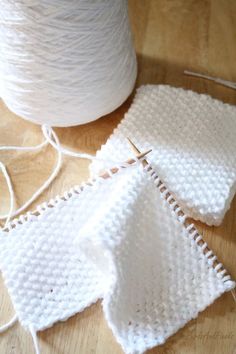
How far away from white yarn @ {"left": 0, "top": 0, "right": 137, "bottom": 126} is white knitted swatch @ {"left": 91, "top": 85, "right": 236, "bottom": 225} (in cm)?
6

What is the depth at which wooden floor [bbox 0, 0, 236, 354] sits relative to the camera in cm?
63

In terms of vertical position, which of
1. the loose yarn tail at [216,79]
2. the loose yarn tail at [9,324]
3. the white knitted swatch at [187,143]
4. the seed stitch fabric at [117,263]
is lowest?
the loose yarn tail at [9,324]

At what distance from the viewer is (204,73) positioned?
90cm

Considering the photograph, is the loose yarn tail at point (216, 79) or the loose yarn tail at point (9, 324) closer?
the loose yarn tail at point (9, 324)

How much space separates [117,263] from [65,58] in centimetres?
32

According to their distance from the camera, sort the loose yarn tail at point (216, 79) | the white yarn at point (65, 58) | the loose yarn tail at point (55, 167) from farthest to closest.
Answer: the loose yarn tail at point (216, 79), the loose yarn tail at point (55, 167), the white yarn at point (65, 58)

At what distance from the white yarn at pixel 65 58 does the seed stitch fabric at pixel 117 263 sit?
144mm

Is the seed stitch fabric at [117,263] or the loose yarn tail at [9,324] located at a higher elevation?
the seed stitch fabric at [117,263]

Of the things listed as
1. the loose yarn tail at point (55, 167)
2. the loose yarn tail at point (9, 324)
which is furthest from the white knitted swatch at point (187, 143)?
the loose yarn tail at point (9, 324)

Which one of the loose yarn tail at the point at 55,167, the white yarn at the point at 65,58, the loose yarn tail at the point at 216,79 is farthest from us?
the loose yarn tail at the point at 216,79

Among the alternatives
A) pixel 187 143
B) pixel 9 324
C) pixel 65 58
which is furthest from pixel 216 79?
pixel 9 324

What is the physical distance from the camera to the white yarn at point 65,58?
0.60 metres

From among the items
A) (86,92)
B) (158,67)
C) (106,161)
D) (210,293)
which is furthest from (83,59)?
(210,293)

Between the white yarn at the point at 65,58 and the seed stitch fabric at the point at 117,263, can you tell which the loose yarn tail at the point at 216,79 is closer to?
the white yarn at the point at 65,58
